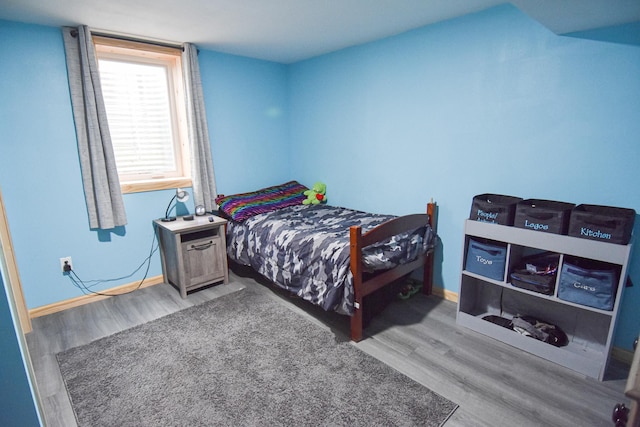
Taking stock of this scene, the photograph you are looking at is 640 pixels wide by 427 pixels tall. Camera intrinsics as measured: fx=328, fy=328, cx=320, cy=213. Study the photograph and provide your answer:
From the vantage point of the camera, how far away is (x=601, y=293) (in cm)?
176

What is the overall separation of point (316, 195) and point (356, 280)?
171 centimetres

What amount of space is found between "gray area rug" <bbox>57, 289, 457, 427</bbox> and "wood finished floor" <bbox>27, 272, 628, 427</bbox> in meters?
0.10

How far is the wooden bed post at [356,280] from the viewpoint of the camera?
2.05 metres

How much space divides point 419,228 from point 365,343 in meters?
1.00

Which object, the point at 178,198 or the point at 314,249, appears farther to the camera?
the point at 178,198

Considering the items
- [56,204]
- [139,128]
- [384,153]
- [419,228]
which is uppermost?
[139,128]

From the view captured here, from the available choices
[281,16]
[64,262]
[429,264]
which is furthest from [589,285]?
[64,262]

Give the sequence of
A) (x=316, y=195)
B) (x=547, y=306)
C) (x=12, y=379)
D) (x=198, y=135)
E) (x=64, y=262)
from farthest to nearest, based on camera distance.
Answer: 1. (x=316, y=195)
2. (x=198, y=135)
3. (x=64, y=262)
4. (x=547, y=306)
5. (x=12, y=379)

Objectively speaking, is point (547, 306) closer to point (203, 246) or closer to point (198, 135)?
point (203, 246)

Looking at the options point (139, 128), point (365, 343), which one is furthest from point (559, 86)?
point (139, 128)

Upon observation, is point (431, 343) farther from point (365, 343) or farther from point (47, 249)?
point (47, 249)

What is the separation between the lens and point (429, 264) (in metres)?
2.80

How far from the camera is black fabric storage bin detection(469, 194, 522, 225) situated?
6.84 feet

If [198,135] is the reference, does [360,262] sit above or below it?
below
